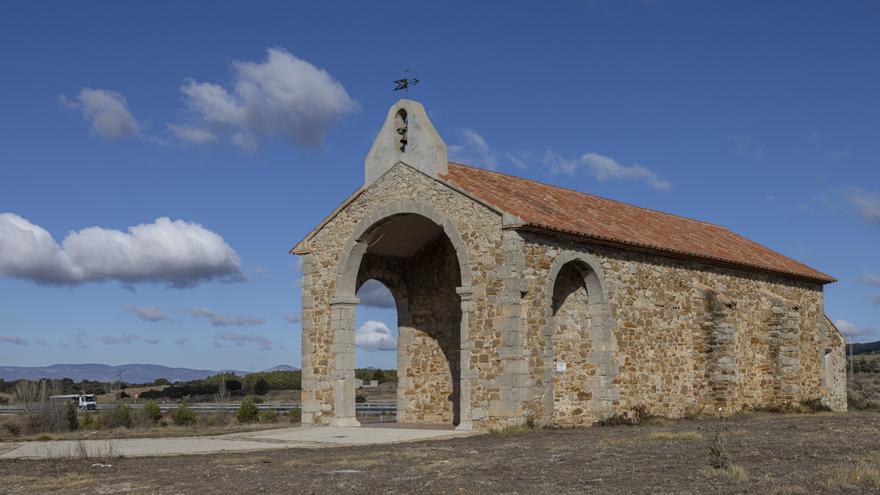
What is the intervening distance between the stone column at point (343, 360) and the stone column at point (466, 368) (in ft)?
10.8

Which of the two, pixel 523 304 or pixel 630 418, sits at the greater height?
pixel 523 304

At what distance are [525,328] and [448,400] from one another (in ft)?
16.3

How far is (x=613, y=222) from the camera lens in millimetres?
21891

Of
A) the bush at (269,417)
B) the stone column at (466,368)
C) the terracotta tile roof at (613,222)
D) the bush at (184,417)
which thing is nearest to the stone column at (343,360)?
the stone column at (466,368)

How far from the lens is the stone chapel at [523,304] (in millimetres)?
17812

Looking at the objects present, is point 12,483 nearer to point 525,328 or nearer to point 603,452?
point 603,452

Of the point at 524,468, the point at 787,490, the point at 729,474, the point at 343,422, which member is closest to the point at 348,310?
the point at 343,422

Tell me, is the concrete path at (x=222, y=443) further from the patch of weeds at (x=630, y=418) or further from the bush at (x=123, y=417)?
the bush at (x=123, y=417)

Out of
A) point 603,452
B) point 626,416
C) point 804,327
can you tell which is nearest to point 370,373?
point 804,327

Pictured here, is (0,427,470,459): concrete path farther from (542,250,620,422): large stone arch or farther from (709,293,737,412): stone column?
(709,293,737,412): stone column

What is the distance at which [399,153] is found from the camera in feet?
65.5

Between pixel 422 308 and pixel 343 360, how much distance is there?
3017 mm

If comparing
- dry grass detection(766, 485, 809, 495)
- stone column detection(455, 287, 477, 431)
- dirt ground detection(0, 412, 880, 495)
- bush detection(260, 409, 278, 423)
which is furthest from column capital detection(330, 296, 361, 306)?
dry grass detection(766, 485, 809, 495)

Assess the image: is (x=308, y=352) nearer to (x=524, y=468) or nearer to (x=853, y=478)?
(x=524, y=468)
